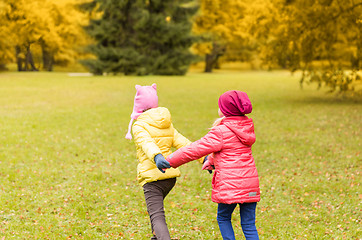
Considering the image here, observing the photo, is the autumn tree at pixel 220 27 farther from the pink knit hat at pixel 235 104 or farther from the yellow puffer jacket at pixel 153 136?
the pink knit hat at pixel 235 104

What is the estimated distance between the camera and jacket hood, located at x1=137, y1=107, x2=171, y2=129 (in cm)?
404

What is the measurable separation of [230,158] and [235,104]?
502 millimetres

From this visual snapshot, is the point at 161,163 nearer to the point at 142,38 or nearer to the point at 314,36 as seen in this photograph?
the point at 314,36

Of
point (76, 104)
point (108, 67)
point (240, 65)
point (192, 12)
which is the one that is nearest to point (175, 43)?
point (192, 12)

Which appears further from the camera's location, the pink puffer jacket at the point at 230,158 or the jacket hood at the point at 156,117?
the jacket hood at the point at 156,117

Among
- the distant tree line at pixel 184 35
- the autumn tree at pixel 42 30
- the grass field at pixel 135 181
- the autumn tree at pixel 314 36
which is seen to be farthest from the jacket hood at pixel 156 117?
the autumn tree at pixel 42 30

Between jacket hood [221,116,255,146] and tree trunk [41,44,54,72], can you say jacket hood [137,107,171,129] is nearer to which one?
jacket hood [221,116,255,146]

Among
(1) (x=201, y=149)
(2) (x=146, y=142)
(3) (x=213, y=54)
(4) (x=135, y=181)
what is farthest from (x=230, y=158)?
(3) (x=213, y=54)

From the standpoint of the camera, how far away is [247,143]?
377 cm

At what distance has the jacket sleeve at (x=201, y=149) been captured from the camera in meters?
3.72

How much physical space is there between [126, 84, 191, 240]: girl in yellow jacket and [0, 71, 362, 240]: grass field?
46.3 inches

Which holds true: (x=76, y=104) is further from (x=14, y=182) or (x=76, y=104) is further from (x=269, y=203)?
(x=269, y=203)

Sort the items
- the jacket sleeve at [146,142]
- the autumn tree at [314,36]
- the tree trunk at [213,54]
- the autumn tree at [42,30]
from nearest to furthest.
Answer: the jacket sleeve at [146,142], the autumn tree at [314,36], the autumn tree at [42,30], the tree trunk at [213,54]

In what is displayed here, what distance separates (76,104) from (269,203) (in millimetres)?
12818
